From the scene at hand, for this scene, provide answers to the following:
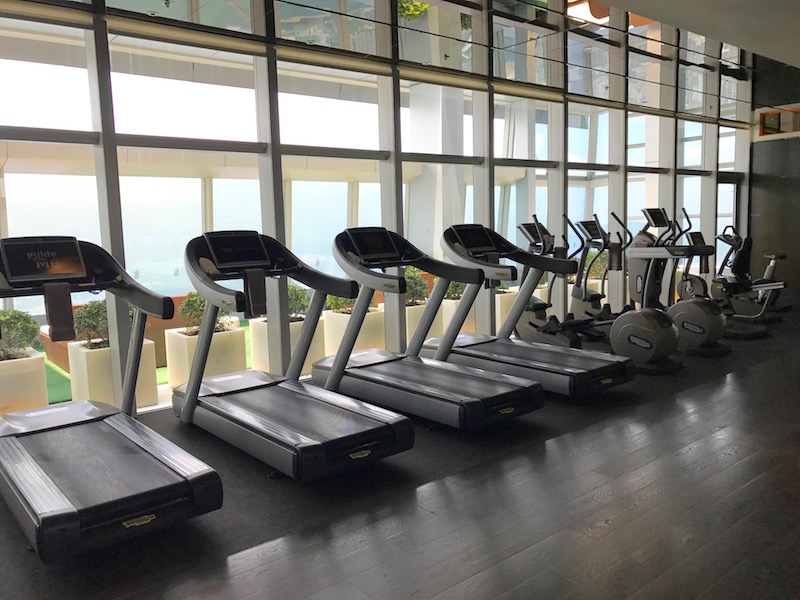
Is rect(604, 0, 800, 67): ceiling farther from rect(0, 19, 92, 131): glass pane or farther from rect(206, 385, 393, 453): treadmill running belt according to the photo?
rect(0, 19, 92, 131): glass pane

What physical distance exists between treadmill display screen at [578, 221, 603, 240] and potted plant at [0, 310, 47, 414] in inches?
210

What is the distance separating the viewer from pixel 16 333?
4676 mm

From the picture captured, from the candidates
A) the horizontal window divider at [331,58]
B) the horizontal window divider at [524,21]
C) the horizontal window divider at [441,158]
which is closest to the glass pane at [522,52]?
the horizontal window divider at [524,21]

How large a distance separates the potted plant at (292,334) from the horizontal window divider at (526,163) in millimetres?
2766

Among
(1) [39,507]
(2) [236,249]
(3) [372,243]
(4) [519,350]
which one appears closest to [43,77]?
(2) [236,249]

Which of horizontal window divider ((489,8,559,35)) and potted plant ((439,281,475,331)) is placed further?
potted plant ((439,281,475,331))

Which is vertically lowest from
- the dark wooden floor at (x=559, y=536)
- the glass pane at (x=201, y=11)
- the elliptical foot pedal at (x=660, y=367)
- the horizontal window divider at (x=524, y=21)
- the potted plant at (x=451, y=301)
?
the dark wooden floor at (x=559, y=536)

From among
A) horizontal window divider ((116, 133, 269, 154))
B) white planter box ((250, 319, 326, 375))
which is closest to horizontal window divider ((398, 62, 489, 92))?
horizontal window divider ((116, 133, 269, 154))

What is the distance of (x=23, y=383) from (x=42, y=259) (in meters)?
1.40

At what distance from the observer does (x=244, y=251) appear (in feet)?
14.4

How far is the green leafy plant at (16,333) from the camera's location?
4.64m

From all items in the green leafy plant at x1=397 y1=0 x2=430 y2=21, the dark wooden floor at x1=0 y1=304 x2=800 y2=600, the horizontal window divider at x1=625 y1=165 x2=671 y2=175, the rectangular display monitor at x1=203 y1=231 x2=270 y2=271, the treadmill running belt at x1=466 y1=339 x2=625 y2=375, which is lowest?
the dark wooden floor at x1=0 y1=304 x2=800 y2=600

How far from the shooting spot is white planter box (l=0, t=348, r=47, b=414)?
4.59 m

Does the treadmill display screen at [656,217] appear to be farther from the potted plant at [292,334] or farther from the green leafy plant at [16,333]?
the green leafy plant at [16,333]
